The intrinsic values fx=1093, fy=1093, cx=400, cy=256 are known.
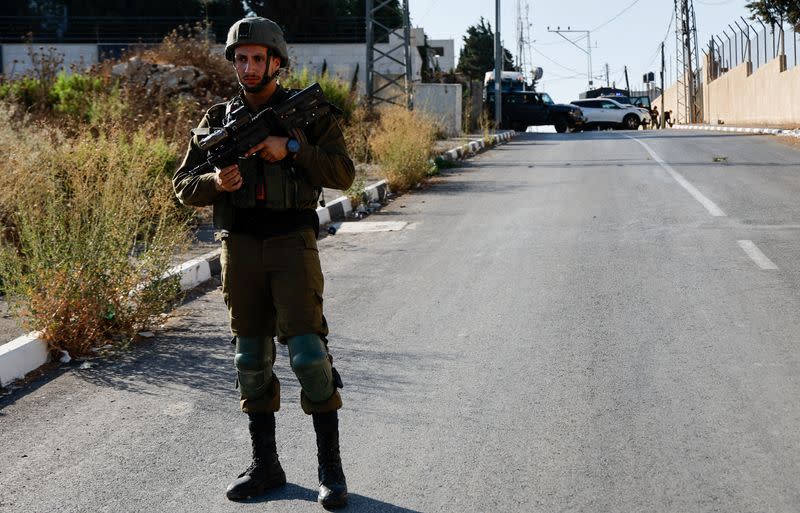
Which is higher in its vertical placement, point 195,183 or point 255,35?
point 255,35

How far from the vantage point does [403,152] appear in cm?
1758

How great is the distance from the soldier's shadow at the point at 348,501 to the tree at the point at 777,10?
105 feet

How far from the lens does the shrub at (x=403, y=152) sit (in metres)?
17.2

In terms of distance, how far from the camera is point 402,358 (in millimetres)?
6016

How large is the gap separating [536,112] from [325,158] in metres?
45.7

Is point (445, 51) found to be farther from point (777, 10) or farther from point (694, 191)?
point (694, 191)

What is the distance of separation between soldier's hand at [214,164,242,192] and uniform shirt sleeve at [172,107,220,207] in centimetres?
13

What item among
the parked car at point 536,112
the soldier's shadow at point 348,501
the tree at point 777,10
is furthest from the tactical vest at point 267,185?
the parked car at point 536,112

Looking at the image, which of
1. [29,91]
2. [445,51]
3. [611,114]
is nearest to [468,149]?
[29,91]

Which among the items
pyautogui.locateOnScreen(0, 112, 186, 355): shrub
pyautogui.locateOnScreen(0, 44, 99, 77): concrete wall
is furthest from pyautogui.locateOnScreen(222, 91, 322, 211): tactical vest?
pyautogui.locateOnScreen(0, 44, 99, 77): concrete wall

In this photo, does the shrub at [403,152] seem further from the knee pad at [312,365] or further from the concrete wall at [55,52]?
the concrete wall at [55,52]

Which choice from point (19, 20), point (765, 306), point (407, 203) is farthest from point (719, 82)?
point (765, 306)

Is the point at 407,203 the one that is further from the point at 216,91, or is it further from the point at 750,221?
the point at 216,91

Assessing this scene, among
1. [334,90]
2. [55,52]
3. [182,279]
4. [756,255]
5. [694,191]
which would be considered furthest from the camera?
[55,52]
